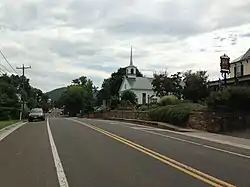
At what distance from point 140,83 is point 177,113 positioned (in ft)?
263

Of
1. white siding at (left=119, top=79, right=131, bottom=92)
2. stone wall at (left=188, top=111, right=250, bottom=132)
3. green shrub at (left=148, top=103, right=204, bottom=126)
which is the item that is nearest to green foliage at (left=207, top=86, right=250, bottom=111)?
stone wall at (left=188, top=111, right=250, bottom=132)

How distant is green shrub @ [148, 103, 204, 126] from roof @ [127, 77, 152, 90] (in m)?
72.6

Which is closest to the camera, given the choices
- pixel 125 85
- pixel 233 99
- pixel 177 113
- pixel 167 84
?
pixel 233 99

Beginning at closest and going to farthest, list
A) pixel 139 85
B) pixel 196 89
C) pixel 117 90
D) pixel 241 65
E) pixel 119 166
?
1. pixel 119 166
2. pixel 196 89
3. pixel 241 65
4. pixel 139 85
5. pixel 117 90

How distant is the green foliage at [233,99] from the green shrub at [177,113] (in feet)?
6.22

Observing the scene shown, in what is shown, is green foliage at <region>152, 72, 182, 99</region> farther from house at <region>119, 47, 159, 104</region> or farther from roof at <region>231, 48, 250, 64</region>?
house at <region>119, 47, 159, 104</region>

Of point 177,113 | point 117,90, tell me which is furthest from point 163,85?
point 117,90

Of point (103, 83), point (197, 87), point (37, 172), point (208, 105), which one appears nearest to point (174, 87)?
point (197, 87)

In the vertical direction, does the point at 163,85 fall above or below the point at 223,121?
above

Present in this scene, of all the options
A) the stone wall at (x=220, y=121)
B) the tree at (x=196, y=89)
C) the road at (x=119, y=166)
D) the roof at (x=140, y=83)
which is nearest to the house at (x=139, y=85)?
the roof at (x=140, y=83)

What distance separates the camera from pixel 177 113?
114 feet

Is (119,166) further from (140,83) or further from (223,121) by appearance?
(140,83)

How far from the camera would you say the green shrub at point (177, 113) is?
3334 cm

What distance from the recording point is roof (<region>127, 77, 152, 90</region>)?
112938 mm
